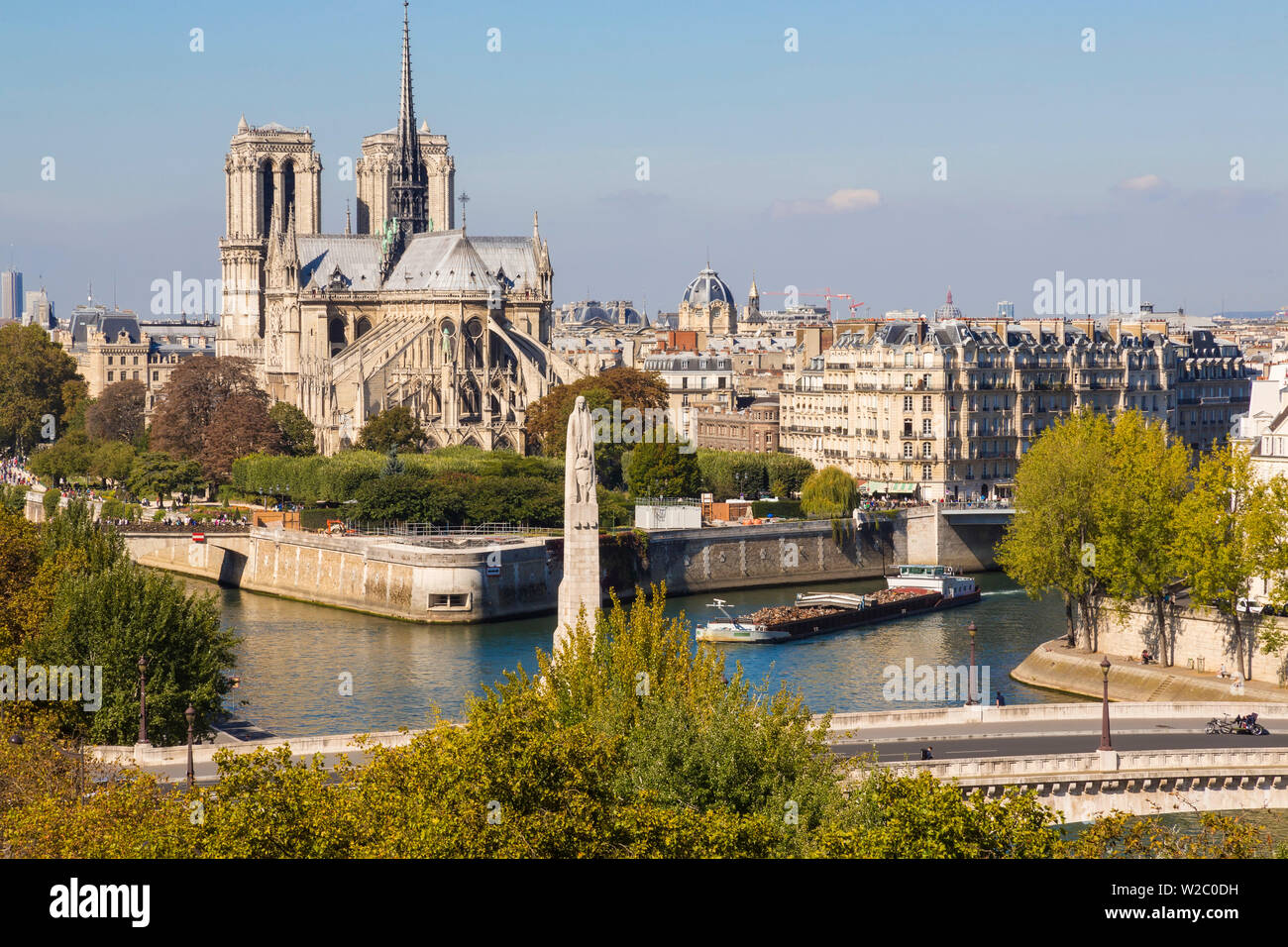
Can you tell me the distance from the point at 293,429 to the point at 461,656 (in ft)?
151

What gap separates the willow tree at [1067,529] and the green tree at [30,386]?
83896mm

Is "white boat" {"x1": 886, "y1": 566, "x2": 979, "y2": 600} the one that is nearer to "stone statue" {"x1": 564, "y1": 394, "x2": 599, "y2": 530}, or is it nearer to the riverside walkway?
the riverside walkway

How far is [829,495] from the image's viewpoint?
7931 cm

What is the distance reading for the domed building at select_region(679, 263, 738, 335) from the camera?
7210 inches

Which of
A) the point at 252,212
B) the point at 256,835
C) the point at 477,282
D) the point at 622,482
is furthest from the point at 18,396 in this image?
the point at 256,835

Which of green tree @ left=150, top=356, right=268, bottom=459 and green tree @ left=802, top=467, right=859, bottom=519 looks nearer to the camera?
green tree @ left=802, top=467, right=859, bottom=519

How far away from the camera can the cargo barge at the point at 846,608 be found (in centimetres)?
6094

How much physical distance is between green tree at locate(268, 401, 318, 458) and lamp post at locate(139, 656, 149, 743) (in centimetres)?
6271

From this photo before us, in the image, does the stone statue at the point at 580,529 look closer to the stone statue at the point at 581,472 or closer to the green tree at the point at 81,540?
the stone statue at the point at 581,472

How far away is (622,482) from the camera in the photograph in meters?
92.0

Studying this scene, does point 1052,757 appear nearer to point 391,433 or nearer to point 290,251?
point 391,433

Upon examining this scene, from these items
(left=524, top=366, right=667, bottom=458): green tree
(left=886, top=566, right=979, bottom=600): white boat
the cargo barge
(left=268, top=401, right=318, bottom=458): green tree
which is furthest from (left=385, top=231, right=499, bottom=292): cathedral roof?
(left=886, top=566, right=979, bottom=600): white boat

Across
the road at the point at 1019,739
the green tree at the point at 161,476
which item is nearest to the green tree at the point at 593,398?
the green tree at the point at 161,476

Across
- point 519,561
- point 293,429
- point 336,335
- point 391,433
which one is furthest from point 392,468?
point 336,335
